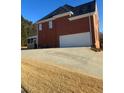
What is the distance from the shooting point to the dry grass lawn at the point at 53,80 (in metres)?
1.70

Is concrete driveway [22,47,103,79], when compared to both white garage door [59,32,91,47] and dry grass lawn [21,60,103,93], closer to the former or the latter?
dry grass lawn [21,60,103,93]

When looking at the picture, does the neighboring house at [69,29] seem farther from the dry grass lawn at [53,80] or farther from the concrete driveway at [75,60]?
the dry grass lawn at [53,80]

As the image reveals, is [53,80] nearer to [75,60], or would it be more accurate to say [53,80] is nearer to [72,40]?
[75,60]

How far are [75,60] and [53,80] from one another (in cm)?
30

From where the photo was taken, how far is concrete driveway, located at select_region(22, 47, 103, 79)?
1.82 meters

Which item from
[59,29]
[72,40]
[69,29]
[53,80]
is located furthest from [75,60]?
[59,29]

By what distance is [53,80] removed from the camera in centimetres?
179

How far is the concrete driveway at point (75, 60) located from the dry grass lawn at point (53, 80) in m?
0.05

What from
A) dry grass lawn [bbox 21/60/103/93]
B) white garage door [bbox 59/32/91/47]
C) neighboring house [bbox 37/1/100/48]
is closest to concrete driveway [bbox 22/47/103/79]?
dry grass lawn [bbox 21/60/103/93]

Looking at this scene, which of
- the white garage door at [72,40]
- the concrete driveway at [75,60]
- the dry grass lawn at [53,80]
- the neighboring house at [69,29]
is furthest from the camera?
the white garage door at [72,40]

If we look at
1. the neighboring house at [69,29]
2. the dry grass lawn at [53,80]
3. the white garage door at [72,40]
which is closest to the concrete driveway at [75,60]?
the dry grass lawn at [53,80]
